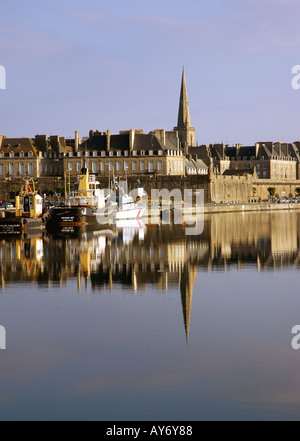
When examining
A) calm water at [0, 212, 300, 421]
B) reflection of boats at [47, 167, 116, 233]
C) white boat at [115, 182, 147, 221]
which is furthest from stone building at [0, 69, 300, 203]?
calm water at [0, 212, 300, 421]

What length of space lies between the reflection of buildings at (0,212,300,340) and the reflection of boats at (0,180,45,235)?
3821mm

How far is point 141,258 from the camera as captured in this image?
82.9 ft

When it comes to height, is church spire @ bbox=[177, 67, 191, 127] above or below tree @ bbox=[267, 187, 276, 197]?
above

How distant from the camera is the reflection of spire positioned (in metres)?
14.0

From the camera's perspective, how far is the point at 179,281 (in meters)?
19.2

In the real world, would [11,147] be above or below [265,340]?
above

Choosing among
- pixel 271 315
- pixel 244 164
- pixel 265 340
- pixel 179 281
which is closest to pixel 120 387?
pixel 265 340

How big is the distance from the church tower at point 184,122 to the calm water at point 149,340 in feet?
353

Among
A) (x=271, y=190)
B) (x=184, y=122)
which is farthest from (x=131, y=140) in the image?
(x=184, y=122)

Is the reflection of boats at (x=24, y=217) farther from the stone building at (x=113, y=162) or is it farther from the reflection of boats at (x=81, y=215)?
the stone building at (x=113, y=162)

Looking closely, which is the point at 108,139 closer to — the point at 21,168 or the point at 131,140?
the point at 131,140

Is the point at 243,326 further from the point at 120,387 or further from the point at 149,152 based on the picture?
the point at 149,152

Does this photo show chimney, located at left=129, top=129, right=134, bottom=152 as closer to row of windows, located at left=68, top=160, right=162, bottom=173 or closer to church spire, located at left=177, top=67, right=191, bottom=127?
row of windows, located at left=68, top=160, right=162, bottom=173

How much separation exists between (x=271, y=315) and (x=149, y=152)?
78.8 m
